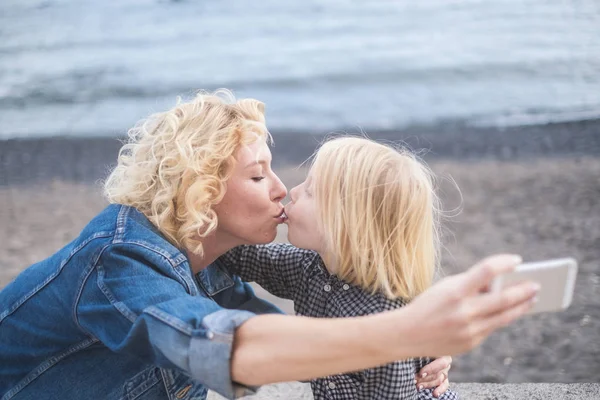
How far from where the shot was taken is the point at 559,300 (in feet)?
3.17

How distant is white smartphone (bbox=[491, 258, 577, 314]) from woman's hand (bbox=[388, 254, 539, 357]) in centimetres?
1

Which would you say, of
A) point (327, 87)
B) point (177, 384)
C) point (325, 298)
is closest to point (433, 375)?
point (325, 298)

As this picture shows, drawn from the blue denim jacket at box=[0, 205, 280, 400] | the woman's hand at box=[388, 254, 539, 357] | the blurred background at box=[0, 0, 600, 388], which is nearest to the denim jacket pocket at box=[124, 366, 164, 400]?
the blue denim jacket at box=[0, 205, 280, 400]

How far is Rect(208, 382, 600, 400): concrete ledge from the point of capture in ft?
6.59

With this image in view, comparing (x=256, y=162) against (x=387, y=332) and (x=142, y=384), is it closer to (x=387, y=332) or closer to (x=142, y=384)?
(x=142, y=384)

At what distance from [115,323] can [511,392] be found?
1309 mm

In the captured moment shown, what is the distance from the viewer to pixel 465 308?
89 centimetres

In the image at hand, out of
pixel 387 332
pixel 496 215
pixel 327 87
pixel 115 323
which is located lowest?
pixel 496 215

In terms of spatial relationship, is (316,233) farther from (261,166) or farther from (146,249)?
(146,249)

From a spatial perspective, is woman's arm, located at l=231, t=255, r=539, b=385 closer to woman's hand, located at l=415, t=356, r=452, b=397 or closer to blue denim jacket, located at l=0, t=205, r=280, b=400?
blue denim jacket, located at l=0, t=205, r=280, b=400

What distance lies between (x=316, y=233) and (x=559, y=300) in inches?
24.9

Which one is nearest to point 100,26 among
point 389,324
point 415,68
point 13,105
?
point 13,105

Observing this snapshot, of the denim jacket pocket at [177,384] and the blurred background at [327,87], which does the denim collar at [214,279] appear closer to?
the denim jacket pocket at [177,384]

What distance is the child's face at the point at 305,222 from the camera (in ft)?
4.95
